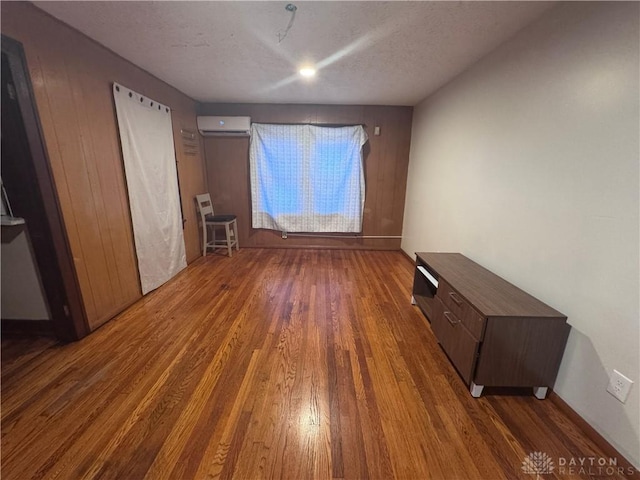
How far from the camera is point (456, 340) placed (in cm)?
164

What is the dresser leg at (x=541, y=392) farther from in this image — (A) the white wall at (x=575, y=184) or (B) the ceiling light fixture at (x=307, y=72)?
(B) the ceiling light fixture at (x=307, y=72)

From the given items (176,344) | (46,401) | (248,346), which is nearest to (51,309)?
(46,401)

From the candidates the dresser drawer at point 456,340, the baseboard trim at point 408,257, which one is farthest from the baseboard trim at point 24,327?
the baseboard trim at point 408,257

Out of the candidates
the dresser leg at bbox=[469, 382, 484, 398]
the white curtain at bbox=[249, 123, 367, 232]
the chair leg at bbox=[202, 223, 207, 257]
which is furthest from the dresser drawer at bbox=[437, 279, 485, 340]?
the chair leg at bbox=[202, 223, 207, 257]

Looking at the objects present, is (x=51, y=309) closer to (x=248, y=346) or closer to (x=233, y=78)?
(x=248, y=346)

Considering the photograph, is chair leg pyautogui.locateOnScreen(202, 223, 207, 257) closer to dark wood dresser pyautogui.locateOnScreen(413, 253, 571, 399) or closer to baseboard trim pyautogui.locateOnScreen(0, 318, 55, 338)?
baseboard trim pyautogui.locateOnScreen(0, 318, 55, 338)

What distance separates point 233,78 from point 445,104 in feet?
7.79

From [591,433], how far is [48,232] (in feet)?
11.2

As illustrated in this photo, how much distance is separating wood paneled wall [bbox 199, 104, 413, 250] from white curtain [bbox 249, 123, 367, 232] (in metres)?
0.15

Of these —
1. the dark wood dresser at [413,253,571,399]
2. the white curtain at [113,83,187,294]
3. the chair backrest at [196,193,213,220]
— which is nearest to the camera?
the dark wood dresser at [413,253,571,399]

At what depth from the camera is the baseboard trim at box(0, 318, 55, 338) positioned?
1.94 m

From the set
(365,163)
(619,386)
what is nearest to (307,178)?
(365,163)

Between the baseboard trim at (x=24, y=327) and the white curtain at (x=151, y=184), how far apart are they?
0.74m

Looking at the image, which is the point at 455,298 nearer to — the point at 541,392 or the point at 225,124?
the point at 541,392
